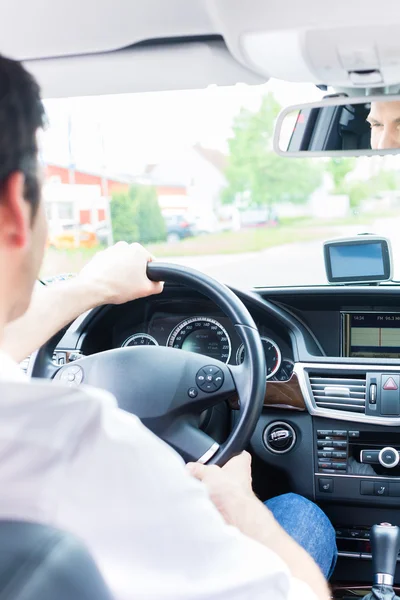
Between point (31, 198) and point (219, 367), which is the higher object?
point (31, 198)

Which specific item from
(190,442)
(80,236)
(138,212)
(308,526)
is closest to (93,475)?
(190,442)

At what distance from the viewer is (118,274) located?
1.93m

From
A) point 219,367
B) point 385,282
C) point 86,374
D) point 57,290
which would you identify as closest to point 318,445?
point 385,282

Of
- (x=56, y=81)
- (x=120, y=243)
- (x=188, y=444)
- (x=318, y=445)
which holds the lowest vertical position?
(x=318, y=445)

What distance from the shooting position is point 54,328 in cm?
192

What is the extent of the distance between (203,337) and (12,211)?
178 centimetres

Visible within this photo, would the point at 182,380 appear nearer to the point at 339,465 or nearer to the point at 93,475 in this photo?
the point at 339,465

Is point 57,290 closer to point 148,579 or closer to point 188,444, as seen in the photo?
point 188,444

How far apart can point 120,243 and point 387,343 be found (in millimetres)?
1106

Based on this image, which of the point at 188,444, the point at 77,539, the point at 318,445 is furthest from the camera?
the point at 318,445

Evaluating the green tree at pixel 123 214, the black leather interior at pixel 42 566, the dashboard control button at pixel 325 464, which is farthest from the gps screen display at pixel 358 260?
the green tree at pixel 123 214

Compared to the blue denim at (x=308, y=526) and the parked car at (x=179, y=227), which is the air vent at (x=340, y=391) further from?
the parked car at (x=179, y=227)

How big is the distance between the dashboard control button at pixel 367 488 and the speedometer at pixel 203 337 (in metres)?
0.60

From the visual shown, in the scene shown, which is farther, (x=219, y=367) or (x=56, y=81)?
(x=56, y=81)
